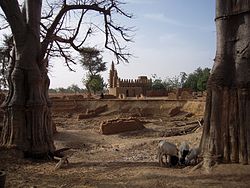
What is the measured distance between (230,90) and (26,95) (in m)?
5.02

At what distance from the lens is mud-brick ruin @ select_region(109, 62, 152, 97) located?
41.2 meters

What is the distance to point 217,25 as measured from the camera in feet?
21.4

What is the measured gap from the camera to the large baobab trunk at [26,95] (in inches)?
332

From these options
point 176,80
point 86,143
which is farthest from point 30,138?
point 176,80

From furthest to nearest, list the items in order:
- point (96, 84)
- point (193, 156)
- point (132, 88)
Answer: point (96, 84)
point (132, 88)
point (193, 156)

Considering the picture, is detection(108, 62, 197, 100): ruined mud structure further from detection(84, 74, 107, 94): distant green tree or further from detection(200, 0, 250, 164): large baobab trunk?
detection(200, 0, 250, 164): large baobab trunk

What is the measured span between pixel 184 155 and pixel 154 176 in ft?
6.40

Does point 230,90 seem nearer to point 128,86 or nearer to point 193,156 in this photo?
point 193,156

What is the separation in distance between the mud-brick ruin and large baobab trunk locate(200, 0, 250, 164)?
32495 millimetres

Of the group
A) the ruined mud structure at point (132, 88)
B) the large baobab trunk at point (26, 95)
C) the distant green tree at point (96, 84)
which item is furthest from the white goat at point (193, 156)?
the distant green tree at point (96, 84)

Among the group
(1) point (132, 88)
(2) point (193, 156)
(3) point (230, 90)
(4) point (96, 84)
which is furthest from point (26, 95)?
(4) point (96, 84)

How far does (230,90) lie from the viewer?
623 cm

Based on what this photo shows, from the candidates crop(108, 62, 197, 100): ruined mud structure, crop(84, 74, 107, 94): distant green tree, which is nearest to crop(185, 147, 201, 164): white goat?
Result: crop(108, 62, 197, 100): ruined mud structure

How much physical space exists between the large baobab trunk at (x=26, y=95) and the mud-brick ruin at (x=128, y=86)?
1185 inches
